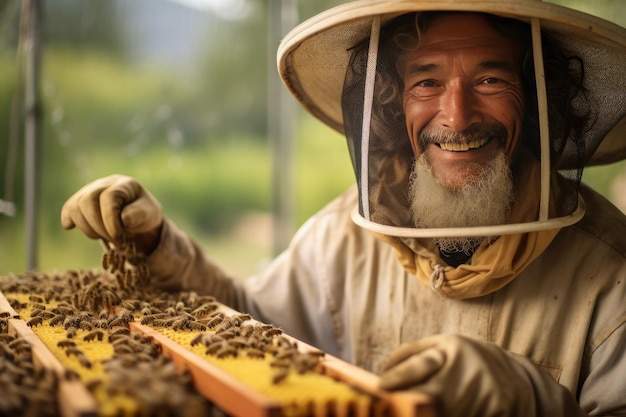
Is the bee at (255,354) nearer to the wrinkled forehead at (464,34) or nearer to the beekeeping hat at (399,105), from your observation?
the beekeeping hat at (399,105)

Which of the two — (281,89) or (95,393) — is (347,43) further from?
(281,89)

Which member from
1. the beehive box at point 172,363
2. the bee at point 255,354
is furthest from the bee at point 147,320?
the bee at point 255,354

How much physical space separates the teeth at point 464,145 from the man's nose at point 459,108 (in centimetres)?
6

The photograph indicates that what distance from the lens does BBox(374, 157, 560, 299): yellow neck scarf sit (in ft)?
7.16

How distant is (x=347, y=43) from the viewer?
2434mm

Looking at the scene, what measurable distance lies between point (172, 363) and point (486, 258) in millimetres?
1206

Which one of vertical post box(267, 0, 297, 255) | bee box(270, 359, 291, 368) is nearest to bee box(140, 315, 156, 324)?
bee box(270, 359, 291, 368)

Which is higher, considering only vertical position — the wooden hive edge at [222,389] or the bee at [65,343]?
the wooden hive edge at [222,389]

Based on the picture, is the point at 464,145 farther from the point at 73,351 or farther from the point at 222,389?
the point at 73,351

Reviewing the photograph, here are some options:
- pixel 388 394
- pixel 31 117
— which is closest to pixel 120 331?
pixel 388 394

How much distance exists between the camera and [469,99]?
7.23 feet

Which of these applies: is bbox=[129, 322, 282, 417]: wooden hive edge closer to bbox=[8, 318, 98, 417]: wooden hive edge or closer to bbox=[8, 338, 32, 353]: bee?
bbox=[8, 318, 98, 417]: wooden hive edge

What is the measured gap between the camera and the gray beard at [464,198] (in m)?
2.13

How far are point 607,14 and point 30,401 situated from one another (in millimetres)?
4278
